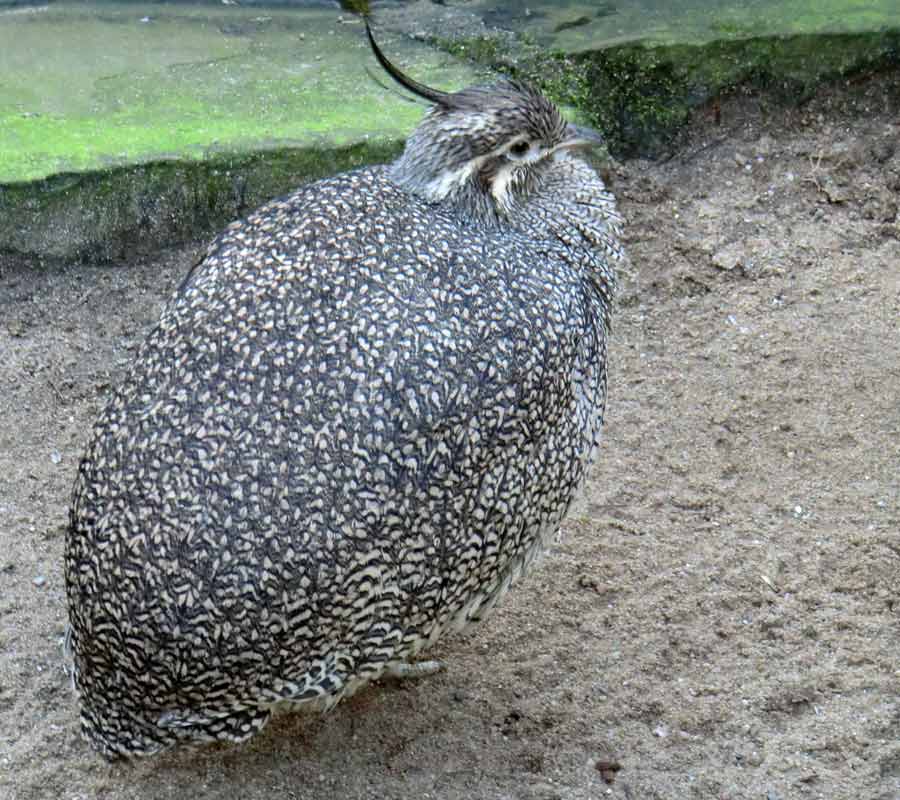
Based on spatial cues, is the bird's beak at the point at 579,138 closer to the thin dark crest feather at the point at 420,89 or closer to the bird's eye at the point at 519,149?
the bird's eye at the point at 519,149

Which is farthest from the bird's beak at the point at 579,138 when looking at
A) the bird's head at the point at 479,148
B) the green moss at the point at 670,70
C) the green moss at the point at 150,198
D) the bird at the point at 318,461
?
the green moss at the point at 670,70

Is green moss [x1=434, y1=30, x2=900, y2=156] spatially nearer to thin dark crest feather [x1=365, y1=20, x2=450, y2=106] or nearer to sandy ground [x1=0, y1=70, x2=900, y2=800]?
sandy ground [x1=0, y1=70, x2=900, y2=800]

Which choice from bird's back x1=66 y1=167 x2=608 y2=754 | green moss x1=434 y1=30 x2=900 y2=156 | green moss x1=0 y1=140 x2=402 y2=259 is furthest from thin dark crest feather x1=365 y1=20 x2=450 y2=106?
green moss x1=434 y1=30 x2=900 y2=156

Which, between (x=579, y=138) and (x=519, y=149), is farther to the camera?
(x=579, y=138)

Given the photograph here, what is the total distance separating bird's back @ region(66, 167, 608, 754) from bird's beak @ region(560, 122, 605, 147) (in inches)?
24.2

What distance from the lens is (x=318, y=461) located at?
269 centimetres

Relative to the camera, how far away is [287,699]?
9.34 ft

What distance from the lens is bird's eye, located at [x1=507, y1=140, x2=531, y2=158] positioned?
3.39 metres

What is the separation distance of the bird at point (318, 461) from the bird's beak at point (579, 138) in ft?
1.66

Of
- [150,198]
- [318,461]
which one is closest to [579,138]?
[318,461]

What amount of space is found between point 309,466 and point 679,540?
160 cm

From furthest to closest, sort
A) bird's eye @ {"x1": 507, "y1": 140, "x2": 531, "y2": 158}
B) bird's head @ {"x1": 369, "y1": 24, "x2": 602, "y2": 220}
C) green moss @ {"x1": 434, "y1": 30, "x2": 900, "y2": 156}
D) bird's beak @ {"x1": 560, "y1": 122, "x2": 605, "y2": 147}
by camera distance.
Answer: green moss @ {"x1": 434, "y1": 30, "x2": 900, "y2": 156}
bird's beak @ {"x1": 560, "y1": 122, "x2": 605, "y2": 147}
bird's eye @ {"x1": 507, "y1": 140, "x2": 531, "y2": 158}
bird's head @ {"x1": 369, "y1": 24, "x2": 602, "y2": 220}

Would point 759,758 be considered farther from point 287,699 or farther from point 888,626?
point 287,699

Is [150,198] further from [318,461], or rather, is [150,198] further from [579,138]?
[318,461]
